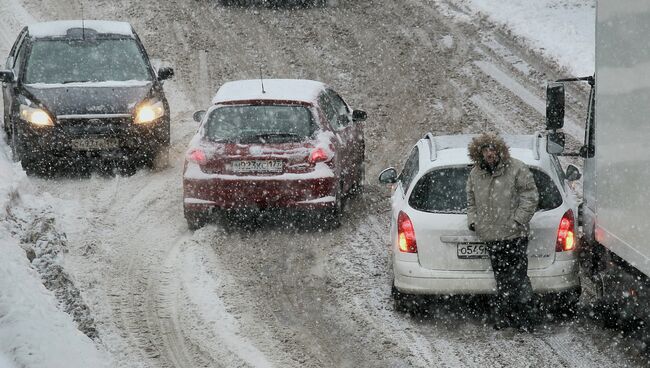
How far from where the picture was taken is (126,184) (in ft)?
49.3

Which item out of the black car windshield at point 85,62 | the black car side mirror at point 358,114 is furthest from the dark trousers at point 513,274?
the black car windshield at point 85,62

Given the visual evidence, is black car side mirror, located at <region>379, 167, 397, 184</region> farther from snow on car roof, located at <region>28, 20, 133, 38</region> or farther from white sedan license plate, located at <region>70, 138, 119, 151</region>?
snow on car roof, located at <region>28, 20, 133, 38</region>

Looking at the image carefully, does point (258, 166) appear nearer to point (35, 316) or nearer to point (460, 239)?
point (460, 239)

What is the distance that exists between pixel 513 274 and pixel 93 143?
721cm

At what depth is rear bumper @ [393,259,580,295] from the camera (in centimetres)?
969

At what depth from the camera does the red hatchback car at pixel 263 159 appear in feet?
Answer: 41.4

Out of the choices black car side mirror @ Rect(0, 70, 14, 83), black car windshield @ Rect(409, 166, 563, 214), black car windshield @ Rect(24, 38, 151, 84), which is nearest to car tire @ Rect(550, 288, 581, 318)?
black car windshield @ Rect(409, 166, 563, 214)

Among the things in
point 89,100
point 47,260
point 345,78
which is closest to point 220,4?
point 345,78

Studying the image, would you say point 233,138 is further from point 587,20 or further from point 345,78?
point 587,20

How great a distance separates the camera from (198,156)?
501 inches

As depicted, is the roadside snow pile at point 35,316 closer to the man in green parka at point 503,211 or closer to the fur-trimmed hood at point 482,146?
the man in green parka at point 503,211

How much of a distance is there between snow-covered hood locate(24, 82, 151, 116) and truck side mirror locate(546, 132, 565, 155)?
22.9 feet

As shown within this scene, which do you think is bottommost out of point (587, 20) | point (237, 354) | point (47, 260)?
point (587, 20)

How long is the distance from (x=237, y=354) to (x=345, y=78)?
39.8 ft
